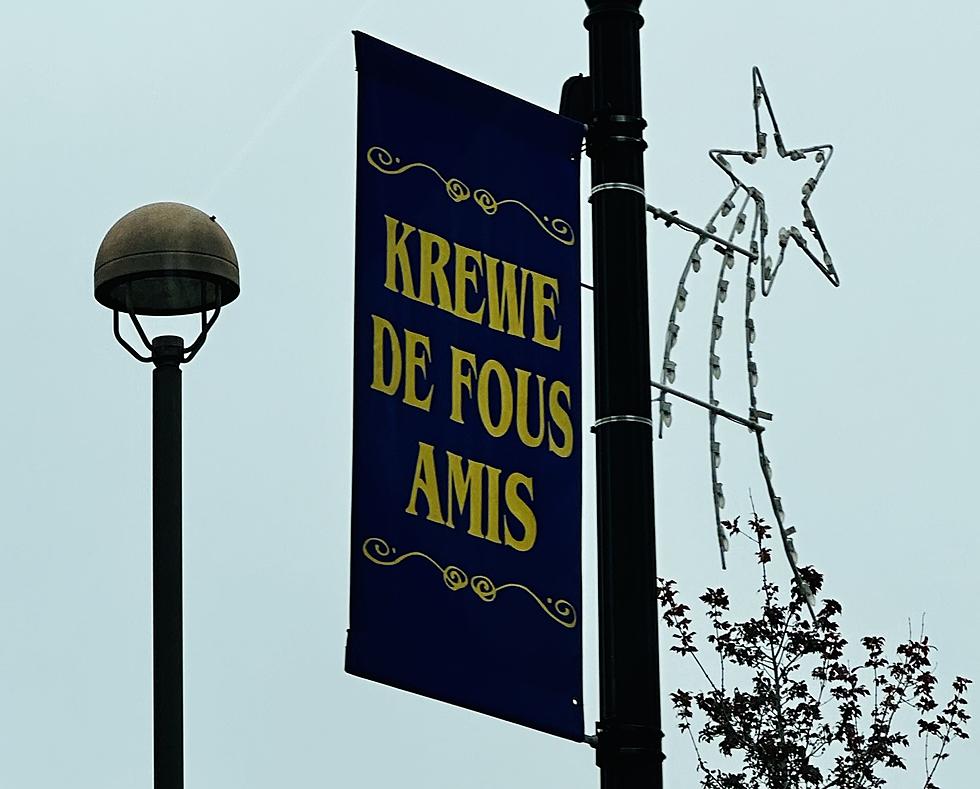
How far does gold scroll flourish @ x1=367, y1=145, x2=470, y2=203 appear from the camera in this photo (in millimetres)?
6746

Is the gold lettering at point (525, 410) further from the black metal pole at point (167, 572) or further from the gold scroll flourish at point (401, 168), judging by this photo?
the black metal pole at point (167, 572)

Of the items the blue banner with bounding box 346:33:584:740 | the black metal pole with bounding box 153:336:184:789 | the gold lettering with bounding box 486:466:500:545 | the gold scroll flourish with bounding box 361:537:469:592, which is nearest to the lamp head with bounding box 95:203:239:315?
the black metal pole with bounding box 153:336:184:789

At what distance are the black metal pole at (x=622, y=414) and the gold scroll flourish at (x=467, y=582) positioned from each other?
0.18m

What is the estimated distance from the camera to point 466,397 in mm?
Result: 6703

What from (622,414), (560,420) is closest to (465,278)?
(560,420)

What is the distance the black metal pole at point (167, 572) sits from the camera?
727 centimetres

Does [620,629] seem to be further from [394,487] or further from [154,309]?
[154,309]

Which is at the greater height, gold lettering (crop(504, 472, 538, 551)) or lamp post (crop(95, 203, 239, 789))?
lamp post (crop(95, 203, 239, 789))

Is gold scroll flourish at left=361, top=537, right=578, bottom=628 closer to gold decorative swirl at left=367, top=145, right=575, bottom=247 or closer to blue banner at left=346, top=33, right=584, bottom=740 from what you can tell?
blue banner at left=346, top=33, right=584, bottom=740

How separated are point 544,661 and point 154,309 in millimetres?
2091

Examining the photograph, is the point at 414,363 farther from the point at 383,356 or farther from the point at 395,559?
the point at 395,559

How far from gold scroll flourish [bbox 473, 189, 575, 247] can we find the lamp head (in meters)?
1.19

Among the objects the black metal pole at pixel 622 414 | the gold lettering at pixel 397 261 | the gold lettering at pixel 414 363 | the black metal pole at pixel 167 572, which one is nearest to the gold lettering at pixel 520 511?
the black metal pole at pixel 622 414

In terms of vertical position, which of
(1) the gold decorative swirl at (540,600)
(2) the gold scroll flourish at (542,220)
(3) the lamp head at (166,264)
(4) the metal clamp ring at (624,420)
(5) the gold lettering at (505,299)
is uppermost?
(3) the lamp head at (166,264)
